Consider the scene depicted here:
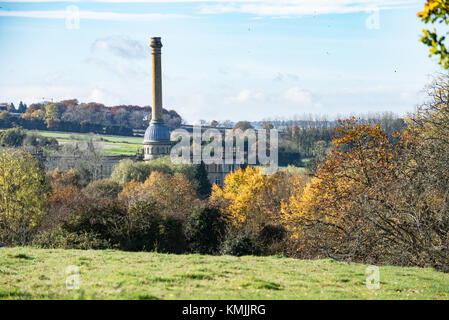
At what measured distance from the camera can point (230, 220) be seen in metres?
37.2

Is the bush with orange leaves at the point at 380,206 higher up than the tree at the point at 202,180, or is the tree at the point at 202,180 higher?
the bush with orange leaves at the point at 380,206

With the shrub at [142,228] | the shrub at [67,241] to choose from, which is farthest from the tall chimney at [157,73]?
the shrub at [67,241]

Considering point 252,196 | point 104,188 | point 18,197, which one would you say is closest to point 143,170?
point 104,188

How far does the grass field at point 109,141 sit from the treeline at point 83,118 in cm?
475

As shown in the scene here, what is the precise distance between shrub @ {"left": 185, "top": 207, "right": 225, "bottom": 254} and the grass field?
240 ft

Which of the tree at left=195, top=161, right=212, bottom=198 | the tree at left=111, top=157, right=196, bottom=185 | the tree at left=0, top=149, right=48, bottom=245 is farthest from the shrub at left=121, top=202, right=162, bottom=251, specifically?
the tree at left=195, top=161, right=212, bottom=198

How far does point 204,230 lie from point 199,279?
21.8 m

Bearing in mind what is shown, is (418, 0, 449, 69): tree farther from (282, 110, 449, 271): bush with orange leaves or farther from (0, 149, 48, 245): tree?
(0, 149, 48, 245): tree

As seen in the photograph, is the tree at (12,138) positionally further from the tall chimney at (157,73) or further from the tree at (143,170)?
the tree at (143,170)

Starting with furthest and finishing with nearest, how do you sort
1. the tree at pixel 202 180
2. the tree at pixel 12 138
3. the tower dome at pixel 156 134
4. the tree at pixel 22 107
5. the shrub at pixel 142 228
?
1. the tree at pixel 22 107
2. the tower dome at pixel 156 134
3. the tree at pixel 12 138
4. the tree at pixel 202 180
5. the shrub at pixel 142 228

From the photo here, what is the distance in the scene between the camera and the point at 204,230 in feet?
106

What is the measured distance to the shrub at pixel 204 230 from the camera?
31344 millimetres

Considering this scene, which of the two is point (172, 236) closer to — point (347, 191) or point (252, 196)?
point (347, 191)

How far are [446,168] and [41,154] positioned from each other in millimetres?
83348
